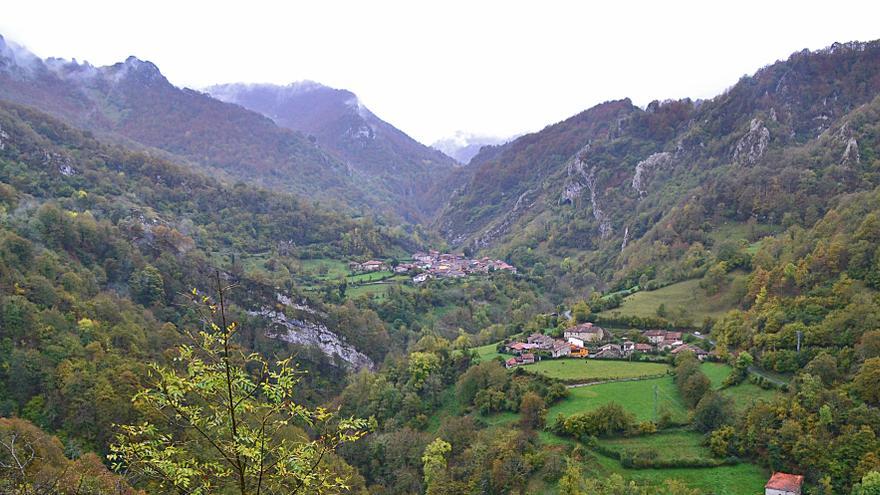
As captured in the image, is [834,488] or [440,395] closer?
[834,488]

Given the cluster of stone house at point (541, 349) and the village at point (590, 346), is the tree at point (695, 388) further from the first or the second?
the cluster of stone house at point (541, 349)

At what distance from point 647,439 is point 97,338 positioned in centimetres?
3163

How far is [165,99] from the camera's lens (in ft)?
471

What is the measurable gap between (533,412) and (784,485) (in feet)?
41.1

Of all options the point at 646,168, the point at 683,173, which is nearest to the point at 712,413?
the point at 683,173

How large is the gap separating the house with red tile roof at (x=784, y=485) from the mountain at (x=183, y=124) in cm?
11096

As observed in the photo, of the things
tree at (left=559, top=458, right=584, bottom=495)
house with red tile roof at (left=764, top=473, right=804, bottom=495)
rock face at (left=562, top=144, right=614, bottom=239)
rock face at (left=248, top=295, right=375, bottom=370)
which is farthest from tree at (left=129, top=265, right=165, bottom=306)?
rock face at (left=562, top=144, right=614, bottom=239)

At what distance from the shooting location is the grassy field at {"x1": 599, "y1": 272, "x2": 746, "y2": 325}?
4419cm

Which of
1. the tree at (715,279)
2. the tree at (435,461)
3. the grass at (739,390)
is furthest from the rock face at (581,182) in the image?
the tree at (435,461)

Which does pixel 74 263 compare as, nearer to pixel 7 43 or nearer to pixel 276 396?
pixel 276 396

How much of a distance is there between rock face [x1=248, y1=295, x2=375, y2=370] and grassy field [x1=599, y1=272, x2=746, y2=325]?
2321cm

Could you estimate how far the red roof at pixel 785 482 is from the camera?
21844mm

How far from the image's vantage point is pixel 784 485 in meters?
22.0

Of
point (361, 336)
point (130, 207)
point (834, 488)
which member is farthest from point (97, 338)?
point (834, 488)
